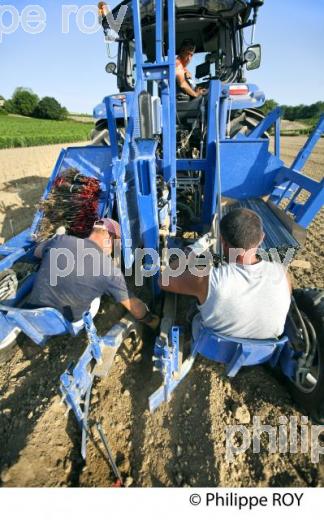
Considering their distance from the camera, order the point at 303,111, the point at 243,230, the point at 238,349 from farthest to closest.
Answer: the point at 303,111 → the point at 238,349 → the point at 243,230

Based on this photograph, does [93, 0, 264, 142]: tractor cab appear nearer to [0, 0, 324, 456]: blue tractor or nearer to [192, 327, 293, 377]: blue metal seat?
[0, 0, 324, 456]: blue tractor

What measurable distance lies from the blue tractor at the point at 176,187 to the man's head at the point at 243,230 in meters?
0.54

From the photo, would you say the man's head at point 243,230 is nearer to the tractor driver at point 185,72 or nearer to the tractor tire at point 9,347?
the tractor tire at point 9,347

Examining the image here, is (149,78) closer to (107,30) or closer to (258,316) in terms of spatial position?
(258,316)

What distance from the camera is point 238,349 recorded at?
1.68 metres

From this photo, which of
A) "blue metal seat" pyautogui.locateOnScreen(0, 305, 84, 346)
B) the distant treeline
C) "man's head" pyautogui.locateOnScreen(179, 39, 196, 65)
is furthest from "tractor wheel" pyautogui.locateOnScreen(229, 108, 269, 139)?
the distant treeline

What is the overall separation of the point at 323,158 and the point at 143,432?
1227cm

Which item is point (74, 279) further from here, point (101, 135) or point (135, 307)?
Answer: point (101, 135)

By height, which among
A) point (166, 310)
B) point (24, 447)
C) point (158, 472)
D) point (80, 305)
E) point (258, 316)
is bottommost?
point (158, 472)

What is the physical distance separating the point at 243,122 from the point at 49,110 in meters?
48.7

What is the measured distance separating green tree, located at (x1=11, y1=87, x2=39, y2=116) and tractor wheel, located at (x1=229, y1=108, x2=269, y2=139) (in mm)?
51531

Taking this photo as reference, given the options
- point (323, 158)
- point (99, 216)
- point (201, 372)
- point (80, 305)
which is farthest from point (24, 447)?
point (323, 158)

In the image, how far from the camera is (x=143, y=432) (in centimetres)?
187

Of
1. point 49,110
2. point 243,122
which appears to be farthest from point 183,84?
point 49,110
